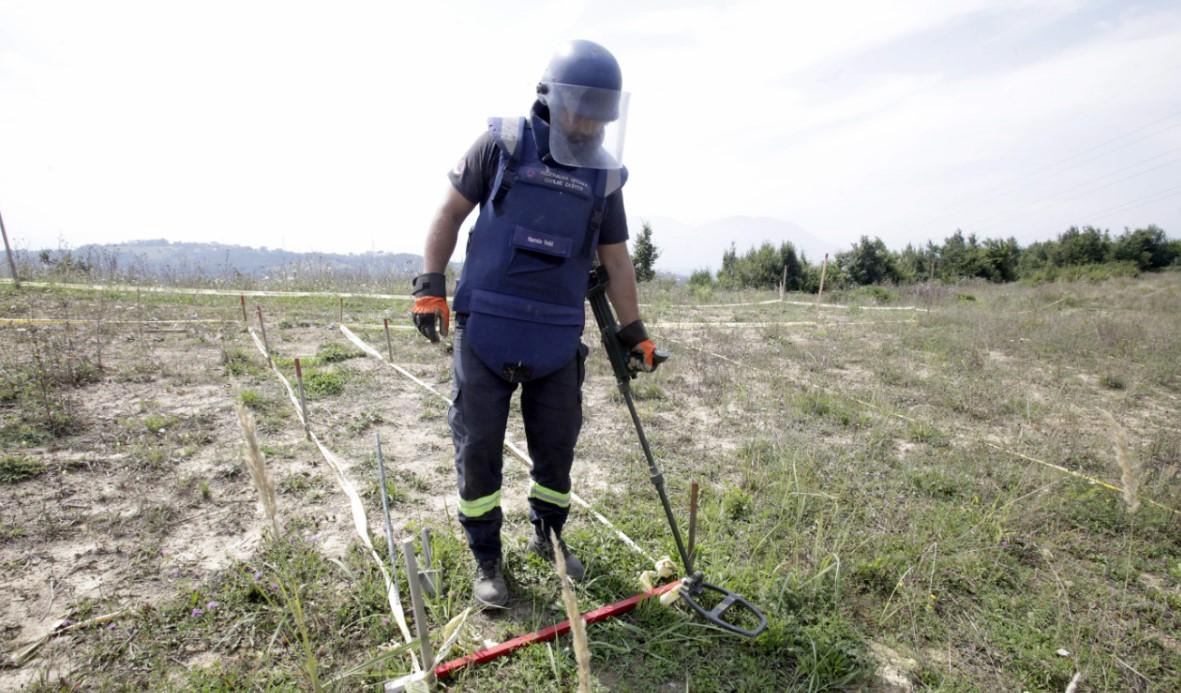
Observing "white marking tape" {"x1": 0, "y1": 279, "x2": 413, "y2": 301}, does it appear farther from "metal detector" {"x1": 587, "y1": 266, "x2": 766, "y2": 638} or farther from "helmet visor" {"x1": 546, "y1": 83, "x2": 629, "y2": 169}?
"helmet visor" {"x1": 546, "y1": 83, "x2": 629, "y2": 169}

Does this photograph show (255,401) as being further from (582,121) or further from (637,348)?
(582,121)

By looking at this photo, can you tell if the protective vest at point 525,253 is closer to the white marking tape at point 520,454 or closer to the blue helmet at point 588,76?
the blue helmet at point 588,76

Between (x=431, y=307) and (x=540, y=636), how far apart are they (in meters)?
1.40

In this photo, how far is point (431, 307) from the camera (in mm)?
2238

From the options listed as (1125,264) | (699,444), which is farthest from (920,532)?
(1125,264)

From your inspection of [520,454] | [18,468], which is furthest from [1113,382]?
[18,468]

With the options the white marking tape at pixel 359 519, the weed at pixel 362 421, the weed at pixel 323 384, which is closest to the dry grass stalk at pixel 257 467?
the white marking tape at pixel 359 519

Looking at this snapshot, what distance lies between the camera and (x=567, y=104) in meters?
2.08

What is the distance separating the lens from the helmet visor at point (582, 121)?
82.1 inches

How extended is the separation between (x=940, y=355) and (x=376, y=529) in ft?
24.9

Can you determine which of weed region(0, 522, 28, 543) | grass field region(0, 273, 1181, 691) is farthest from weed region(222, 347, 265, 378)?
weed region(0, 522, 28, 543)

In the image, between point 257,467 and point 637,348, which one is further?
point 637,348

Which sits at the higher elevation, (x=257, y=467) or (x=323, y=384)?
(x=257, y=467)

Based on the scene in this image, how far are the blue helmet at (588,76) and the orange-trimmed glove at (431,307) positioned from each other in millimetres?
877
